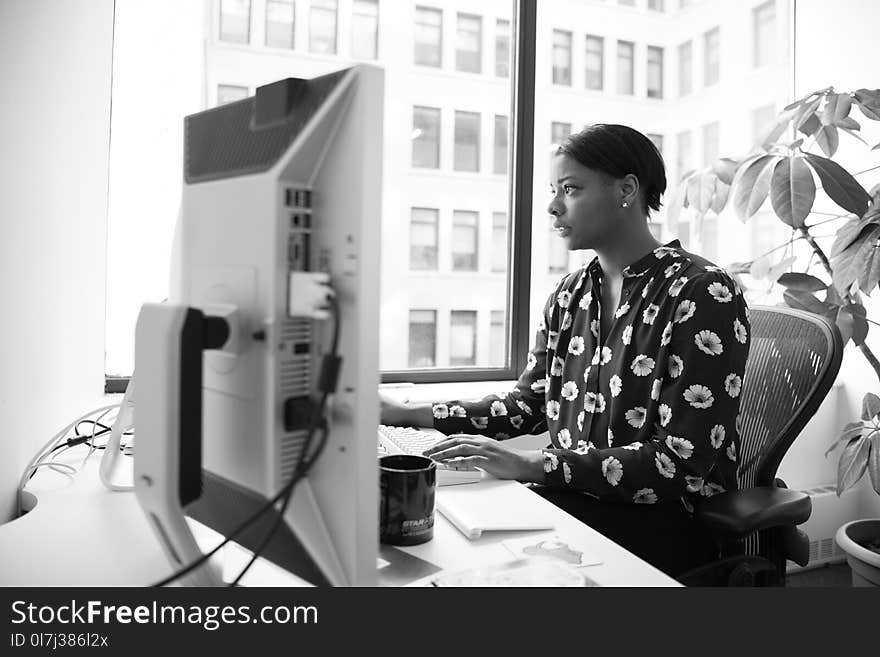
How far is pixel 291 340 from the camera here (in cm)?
63

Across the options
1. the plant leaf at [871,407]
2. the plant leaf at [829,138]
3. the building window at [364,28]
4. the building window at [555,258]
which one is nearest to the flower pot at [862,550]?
the plant leaf at [871,407]

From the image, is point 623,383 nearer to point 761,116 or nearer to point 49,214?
point 49,214

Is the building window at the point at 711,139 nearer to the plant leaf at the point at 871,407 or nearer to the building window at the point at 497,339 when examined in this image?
the building window at the point at 497,339

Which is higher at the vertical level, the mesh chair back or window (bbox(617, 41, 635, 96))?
window (bbox(617, 41, 635, 96))

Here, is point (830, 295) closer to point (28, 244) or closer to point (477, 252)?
point (477, 252)

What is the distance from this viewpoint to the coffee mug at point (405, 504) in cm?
84

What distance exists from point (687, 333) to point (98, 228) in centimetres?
140

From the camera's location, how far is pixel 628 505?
1.18m

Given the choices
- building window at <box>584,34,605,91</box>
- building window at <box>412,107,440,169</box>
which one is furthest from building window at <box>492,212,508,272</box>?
building window at <box>584,34,605,91</box>

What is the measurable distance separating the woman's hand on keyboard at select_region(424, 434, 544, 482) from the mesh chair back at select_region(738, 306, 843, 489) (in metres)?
0.41

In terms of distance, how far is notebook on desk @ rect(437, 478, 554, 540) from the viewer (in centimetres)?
93

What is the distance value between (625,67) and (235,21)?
4.74 feet

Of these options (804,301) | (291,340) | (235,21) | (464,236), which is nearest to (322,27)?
(235,21)

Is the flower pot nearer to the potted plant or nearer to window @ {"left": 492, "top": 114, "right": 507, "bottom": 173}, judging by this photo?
the potted plant
